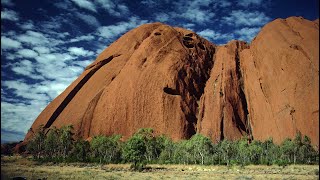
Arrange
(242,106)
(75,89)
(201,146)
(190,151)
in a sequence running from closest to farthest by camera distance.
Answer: (201,146)
(190,151)
(242,106)
(75,89)

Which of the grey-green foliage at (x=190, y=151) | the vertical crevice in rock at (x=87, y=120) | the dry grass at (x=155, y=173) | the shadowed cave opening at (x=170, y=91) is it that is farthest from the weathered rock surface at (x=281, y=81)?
the vertical crevice in rock at (x=87, y=120)

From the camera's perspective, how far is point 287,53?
112188 millimetres

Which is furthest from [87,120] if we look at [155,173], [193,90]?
[155,173]

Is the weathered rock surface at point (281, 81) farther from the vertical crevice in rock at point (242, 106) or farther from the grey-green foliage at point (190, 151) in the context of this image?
the grey-green foliage at point (190, 151)

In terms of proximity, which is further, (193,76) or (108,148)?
(193,76)

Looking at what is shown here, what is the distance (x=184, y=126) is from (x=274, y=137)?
31.2 meters

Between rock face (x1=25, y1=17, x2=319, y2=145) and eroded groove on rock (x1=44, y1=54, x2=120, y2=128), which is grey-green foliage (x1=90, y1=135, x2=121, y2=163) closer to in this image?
rock face (x1=25, y1=17, x2=319, y2=145)

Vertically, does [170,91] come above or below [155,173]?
above

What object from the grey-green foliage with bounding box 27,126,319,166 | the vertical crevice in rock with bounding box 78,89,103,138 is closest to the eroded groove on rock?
the vertical crevice in rock with bounding box 78,89,103,138

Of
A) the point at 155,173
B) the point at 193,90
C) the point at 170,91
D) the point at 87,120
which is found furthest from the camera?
the point at 193,90

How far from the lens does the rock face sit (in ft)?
354

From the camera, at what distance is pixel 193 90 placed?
129000 millimetres

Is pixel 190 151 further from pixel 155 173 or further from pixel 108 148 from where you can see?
pixel 155 173

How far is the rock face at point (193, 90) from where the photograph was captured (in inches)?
4252
